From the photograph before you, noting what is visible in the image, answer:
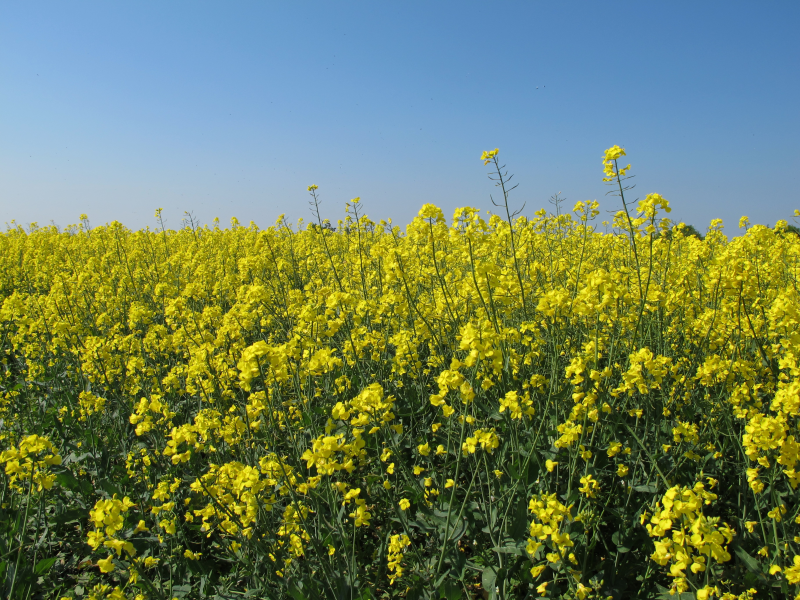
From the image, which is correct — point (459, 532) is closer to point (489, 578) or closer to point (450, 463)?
point (489, 578)

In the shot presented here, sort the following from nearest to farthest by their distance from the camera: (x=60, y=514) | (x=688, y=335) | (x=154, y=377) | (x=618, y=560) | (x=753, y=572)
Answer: (x=753, y=572) < (x=618, y=560) < (x=60, y=514) < (x=688, y=335) < (x=154, y=377)

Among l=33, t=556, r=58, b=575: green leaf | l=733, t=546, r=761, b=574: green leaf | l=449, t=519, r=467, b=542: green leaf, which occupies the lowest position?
l=733, t=546, r=761, b=574: green leaf

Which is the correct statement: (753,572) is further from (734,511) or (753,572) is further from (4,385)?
(4,385)

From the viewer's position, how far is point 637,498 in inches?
95.4

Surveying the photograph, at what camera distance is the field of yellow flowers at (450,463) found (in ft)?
6.10

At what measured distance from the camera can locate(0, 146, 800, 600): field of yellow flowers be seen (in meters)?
1.86

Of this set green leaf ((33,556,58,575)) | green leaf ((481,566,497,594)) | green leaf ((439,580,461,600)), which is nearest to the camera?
green leaf ((439,580,461,600))

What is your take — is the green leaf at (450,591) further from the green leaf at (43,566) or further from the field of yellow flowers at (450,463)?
the green leaf at (43,566)

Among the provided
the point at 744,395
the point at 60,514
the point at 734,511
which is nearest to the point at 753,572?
the point at 734,511

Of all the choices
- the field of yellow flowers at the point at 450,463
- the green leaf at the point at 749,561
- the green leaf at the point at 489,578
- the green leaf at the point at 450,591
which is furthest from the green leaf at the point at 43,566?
the green leaf at the point at 749,561

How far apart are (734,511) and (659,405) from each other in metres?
0.74

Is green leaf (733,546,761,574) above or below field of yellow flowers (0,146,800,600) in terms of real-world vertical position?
below

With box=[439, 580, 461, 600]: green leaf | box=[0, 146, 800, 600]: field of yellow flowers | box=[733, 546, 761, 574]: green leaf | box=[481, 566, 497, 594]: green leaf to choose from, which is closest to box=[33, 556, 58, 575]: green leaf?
box=[0, 146, 800, 600]: field of yellow flowers

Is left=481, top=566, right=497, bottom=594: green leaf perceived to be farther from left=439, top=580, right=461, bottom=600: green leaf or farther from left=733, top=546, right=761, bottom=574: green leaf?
left=733, top=546, right=761, bottom=574: green leaf
